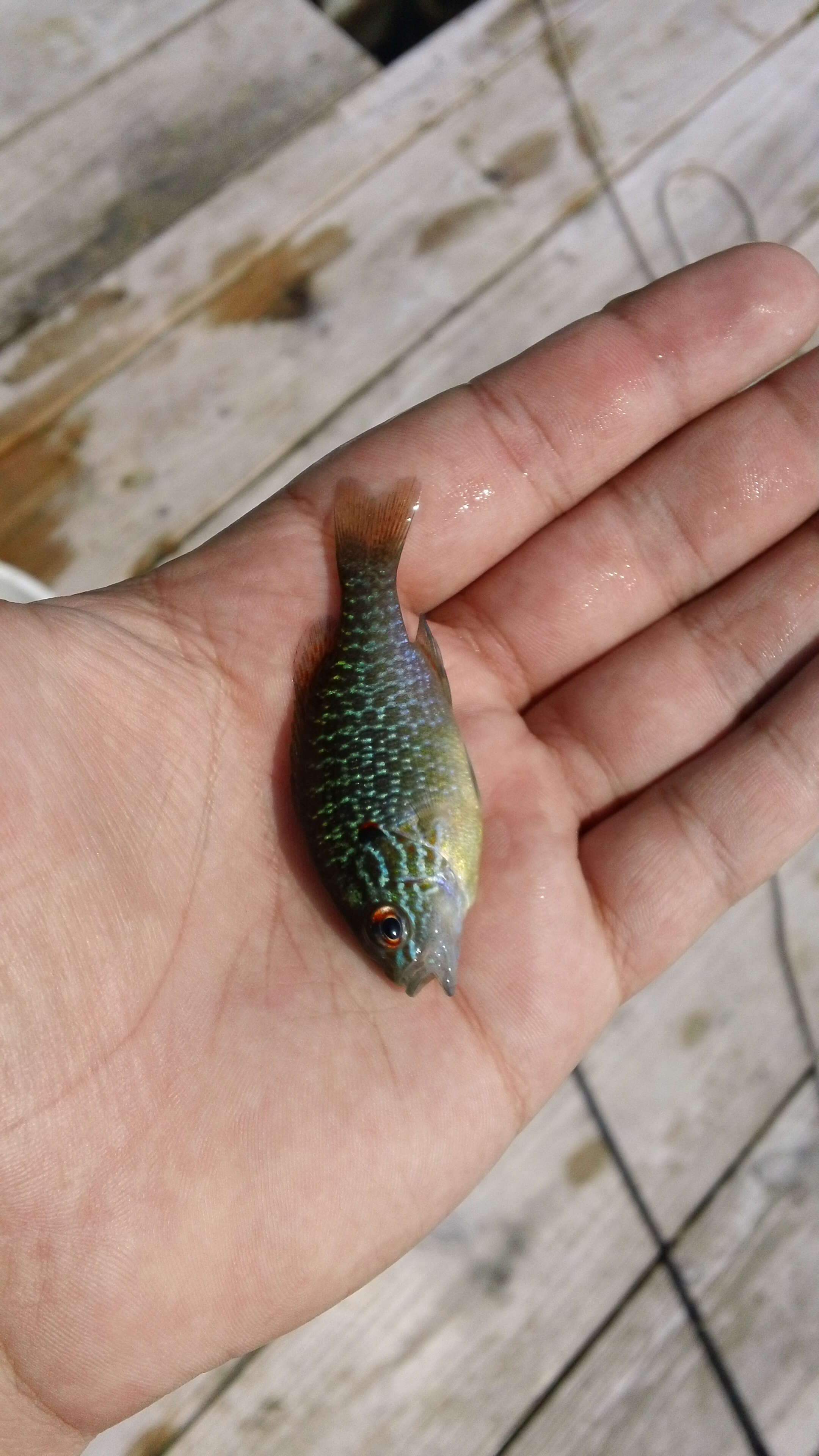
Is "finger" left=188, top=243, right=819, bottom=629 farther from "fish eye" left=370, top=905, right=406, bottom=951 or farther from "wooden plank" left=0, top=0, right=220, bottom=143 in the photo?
"wooden plank" left=0, top=0, right=220, bottom=143

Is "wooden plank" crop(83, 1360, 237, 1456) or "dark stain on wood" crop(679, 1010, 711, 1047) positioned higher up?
"wooden plank" crop(83, 1360, 237, 1456)

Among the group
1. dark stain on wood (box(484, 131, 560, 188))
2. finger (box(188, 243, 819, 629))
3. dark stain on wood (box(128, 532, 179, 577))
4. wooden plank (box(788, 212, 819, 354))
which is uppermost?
dark stain on wood (box(484, 131, 560, 188))

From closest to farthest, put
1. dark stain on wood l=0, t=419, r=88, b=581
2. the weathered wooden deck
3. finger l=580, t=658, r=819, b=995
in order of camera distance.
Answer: finger l=580, t=658, r=819, b=995, the weathered wooden deck, dark stain on wood l=0, t=419, r=88, b=581

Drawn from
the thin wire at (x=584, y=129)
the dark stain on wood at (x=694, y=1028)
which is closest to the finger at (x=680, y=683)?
the dark stain on wood at (x=694, y=1028)

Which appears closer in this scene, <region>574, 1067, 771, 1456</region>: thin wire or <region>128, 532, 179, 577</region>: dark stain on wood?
<region>574, 1067, 771, 1456</region>: thin wire

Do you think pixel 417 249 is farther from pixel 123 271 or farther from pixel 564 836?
pixel 564 836

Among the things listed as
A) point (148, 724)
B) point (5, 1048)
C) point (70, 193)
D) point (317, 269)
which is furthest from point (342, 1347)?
point (70, 193)

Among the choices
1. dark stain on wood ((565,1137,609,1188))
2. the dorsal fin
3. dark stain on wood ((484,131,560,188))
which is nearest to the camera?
the dorsal fin

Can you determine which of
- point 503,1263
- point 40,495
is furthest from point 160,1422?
point 40,495

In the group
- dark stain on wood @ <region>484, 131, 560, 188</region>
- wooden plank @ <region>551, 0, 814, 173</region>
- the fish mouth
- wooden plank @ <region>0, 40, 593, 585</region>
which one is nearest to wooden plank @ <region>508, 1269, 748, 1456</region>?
the fish mouth
